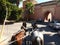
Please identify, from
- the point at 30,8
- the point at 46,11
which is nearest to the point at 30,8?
the point at 30,8

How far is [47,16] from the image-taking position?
55.1 m

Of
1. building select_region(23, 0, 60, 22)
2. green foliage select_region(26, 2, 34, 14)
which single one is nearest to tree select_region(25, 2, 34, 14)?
green foliage select_region(26, 2, 34, 14)

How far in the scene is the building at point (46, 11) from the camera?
161 feet

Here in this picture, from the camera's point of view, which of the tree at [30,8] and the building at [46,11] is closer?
the building at [46,11]

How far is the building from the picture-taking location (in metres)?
49.1

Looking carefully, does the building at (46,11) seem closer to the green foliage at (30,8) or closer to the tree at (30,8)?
the tree at (30,8)

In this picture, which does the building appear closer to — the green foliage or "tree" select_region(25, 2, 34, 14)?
"tree" select_region(25, 2, 34, 14)

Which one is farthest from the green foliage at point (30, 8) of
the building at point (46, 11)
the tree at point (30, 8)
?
the building at point (46, 11)

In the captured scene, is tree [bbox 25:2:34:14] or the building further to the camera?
tree [bbox 25:2:34:14]

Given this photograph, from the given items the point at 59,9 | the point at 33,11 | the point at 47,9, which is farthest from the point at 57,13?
the point at 33,11

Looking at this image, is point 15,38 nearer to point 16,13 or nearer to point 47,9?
point 16,13

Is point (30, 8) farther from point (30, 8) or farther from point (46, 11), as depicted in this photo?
point (46, 11)

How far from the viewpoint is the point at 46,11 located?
5297 centimetres

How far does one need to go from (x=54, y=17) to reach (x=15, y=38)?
3983 centimetres
